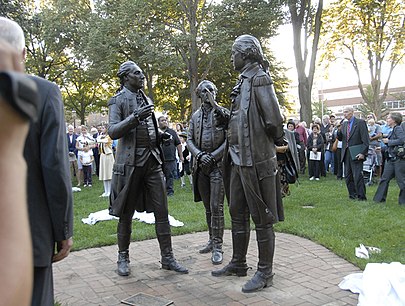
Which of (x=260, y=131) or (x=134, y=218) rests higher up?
(x=260, y=131)

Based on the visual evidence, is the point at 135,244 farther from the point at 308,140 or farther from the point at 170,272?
the point at 308,140

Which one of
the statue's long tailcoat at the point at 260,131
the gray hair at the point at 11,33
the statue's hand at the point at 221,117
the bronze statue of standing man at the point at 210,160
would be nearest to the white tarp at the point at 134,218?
the bronze statue of standing man at the point at 210,160

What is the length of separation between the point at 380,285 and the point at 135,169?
290cm

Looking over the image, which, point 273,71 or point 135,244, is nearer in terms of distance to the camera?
point 135,244

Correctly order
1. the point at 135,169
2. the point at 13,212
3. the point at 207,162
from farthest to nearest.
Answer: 1. the point at 207,162
2. the point at 135,169
3. the point at 13,212

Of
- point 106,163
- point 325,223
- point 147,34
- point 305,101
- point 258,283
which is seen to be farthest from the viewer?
point 147,34

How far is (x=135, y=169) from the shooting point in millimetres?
5141

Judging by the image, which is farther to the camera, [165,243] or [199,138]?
[199,138]

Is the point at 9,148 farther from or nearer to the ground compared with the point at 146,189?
farther from the ground

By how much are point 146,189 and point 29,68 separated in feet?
81.7

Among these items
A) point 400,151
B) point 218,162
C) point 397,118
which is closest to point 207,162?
point 218,162

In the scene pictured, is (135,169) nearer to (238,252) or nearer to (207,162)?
(207,162)

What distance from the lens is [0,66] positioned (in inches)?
33.3

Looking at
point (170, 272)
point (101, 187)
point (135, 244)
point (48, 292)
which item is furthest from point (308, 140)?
point (48, 292)
